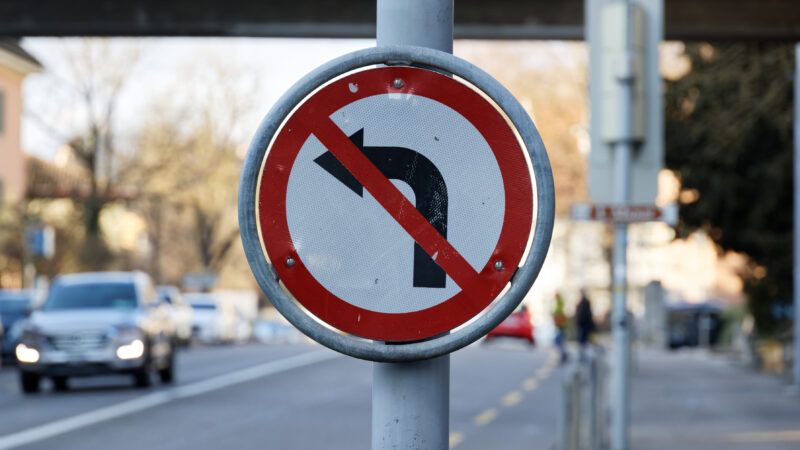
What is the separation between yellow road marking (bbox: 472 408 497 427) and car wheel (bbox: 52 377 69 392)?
7.43 m

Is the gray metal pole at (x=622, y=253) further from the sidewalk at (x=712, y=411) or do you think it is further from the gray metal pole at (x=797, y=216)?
the gray metal pole at (x=797, y=216)

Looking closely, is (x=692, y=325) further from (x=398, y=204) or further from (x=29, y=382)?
(x=398, y=204)

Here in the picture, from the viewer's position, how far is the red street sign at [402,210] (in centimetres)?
346

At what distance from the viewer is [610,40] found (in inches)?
A: 529

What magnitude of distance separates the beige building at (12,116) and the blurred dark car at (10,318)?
19.8 m

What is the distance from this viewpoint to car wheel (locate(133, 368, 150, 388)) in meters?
23.9

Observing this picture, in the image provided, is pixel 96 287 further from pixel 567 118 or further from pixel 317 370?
pixel 567 118

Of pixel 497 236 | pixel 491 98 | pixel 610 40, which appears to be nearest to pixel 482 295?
pixel 497 236

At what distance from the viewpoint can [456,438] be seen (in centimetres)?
1689

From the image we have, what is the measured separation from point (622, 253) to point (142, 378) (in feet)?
39.4

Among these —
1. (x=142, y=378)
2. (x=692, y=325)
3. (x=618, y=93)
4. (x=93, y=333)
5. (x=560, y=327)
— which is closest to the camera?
(x=618, y=93)

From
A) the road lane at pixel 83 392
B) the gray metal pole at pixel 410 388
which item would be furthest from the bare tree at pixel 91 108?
the gray metal pole at pixel 410 388

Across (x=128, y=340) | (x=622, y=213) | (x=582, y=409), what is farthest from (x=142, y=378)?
(x=622, y=213)

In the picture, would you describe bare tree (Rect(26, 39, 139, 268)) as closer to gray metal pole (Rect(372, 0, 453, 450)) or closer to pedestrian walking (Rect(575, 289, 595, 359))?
pedestrian walking (Rect(575, 289, 595, 359))
